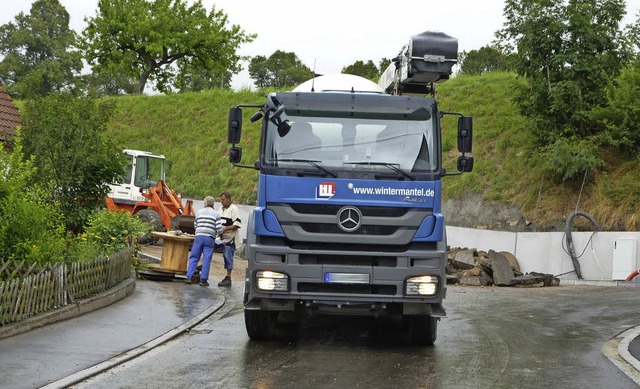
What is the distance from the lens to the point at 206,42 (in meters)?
61.0

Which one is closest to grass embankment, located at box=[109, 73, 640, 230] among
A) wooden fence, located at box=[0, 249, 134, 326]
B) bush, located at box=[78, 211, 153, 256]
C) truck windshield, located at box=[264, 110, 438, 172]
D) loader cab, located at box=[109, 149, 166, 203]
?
bush, located at box=[78, 211, 153, 256]

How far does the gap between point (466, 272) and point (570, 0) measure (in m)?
11.2

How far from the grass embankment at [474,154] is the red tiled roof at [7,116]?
300 centimetres

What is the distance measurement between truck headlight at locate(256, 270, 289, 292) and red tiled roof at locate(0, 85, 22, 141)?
1553 cm

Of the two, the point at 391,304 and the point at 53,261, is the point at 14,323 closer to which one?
the point at 53,261

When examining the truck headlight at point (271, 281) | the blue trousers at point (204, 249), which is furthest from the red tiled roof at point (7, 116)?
the truck headlight at point (271, 281)

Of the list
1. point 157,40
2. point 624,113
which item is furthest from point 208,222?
point 157,40

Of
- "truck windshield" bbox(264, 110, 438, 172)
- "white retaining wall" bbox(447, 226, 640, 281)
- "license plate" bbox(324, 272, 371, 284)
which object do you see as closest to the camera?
"license plate" bbox(324, 272, 371, 284)

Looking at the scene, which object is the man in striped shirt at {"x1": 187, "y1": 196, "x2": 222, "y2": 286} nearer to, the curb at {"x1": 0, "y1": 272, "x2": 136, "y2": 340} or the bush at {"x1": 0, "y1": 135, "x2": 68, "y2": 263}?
the curb at {"x1": 0, "y1": 272, "x2": 136, "y2": 340}

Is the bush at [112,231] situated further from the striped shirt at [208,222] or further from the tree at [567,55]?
the tree at [567,55]

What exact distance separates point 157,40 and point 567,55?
3462 centimetres

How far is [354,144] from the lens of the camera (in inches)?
453

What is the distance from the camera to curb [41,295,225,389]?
29.2ft

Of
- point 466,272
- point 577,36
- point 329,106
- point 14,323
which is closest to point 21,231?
point 14,323
